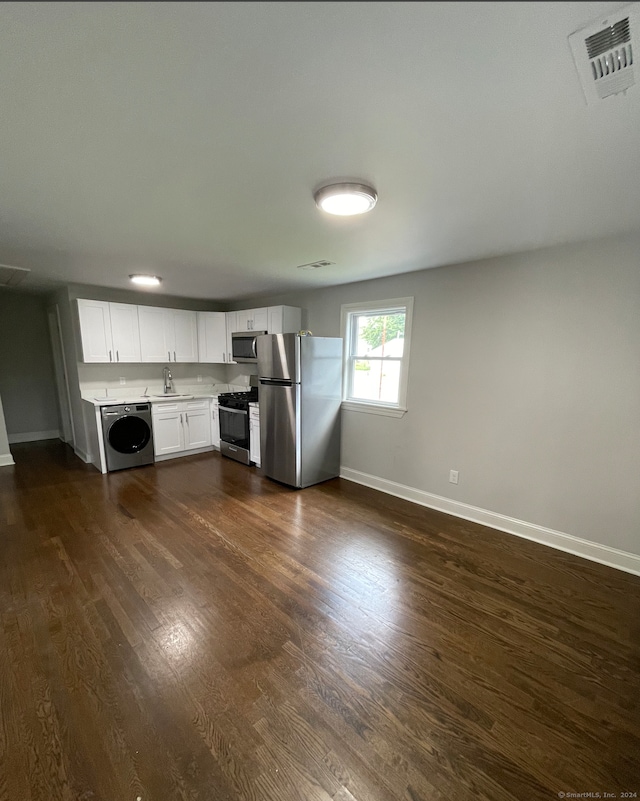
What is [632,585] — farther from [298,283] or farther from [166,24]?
[298,283]

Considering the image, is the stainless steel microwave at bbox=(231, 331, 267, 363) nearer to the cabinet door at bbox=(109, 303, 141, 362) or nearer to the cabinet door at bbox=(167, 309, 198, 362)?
the cabinet door at bbox=(167, 309, 198, 362)

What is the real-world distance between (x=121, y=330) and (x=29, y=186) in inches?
125

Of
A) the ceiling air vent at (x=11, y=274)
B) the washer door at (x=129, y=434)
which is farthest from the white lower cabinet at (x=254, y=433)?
the ceiling air vent at (x=11, y=274)

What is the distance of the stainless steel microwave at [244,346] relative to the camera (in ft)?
15.5

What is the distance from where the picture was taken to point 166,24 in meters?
0.83

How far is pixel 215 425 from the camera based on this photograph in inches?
210

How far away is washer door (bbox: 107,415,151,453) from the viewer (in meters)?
4.24

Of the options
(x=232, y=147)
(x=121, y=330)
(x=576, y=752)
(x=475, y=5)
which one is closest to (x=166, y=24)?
(x=232, y=147)

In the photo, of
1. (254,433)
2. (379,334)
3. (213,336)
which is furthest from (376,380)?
(213,336)

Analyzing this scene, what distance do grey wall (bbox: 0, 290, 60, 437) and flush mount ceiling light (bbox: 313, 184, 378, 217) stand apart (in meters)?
5.88

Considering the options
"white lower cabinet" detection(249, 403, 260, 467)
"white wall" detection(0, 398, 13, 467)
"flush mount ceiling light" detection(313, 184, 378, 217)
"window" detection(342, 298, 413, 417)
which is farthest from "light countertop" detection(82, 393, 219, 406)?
"flush mount ceiling light" detection(313, 184, 378, 217)

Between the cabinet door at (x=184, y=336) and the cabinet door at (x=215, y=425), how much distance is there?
2.83ft

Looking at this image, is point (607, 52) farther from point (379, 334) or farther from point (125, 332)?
point (125, 332)

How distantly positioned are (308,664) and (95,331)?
457 centimetres
